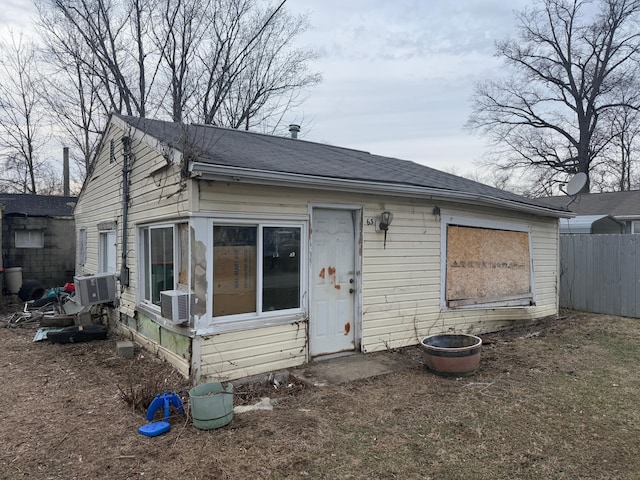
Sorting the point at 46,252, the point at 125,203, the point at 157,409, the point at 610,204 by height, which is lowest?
the point at 157,409

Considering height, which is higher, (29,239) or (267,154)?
(267,154)

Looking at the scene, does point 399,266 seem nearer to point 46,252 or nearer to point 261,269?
point 261,269

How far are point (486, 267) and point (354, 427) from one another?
4.93m

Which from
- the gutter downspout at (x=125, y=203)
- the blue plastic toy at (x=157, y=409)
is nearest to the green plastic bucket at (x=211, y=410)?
the blue plastic toy at (x=157, y=409)

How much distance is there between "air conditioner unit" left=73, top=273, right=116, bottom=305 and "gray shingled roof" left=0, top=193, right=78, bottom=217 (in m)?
8.87

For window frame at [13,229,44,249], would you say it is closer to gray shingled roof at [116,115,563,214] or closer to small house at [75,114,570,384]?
small house at [75,114,570,384]

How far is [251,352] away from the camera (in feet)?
17.1

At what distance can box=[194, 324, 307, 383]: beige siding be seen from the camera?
194 inches

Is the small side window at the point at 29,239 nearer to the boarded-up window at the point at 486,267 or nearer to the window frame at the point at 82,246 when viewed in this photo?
the window frame at the point at 82,246

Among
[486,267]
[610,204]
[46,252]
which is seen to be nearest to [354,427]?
[486,267]

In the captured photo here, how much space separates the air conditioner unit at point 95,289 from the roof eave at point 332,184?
4124 mm

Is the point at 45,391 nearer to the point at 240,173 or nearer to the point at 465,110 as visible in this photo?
the point at 240,173

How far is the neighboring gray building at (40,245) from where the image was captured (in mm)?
14016

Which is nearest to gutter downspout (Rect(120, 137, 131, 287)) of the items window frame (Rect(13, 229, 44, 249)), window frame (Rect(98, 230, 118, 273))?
window frame (Rect(98, 230, 118, 273))
